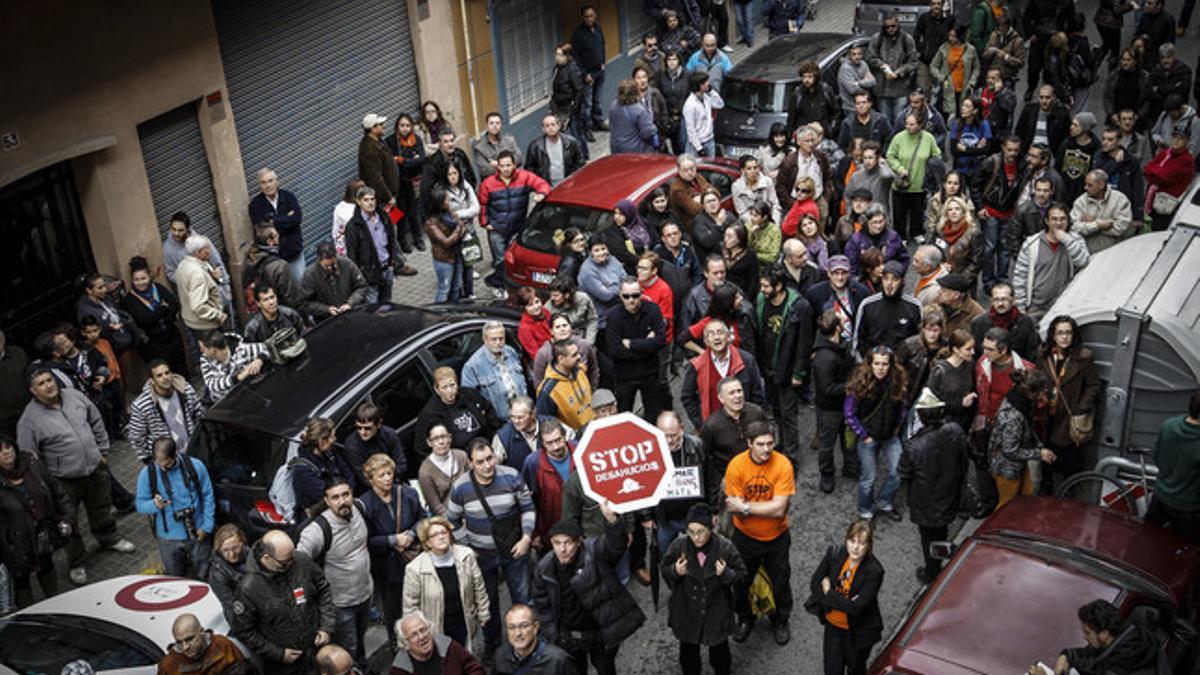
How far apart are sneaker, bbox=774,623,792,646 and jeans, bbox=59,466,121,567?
552 centimetres

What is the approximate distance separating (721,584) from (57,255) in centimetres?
784

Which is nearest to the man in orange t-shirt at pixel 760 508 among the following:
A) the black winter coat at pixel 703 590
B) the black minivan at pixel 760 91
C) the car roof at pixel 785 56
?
the black winter coat at pixel 703 590

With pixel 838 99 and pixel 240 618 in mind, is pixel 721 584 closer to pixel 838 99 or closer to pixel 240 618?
pixel 240 618

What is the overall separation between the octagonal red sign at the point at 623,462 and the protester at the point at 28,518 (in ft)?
13.7

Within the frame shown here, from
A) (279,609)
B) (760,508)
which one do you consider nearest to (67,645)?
(279,609)

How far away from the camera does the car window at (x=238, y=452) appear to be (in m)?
8.88

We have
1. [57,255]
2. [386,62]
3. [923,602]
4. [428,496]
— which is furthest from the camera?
[386,62]

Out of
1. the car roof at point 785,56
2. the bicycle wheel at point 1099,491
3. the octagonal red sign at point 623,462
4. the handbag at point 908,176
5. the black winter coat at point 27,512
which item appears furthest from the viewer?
the car roof at point 785,56

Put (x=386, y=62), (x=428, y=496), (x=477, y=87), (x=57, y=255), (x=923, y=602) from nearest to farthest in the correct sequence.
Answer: (x=923, y=602) → (x=428, y=496) → (x=57, y=255) → (x=386, y=62) → (x=477, y=87)

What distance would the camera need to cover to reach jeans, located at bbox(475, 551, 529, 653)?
874cm

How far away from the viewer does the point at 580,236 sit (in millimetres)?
12328

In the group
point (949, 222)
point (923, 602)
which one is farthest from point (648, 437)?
point (949, 222)

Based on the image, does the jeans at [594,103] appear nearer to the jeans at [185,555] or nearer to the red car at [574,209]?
the red car at [574,209]

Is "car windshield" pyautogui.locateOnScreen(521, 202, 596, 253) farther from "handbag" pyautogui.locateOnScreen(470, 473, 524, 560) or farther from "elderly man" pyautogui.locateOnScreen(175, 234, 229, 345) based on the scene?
"handbag" pyautogui.locateOnScreen(470, 473, 524, 560)
